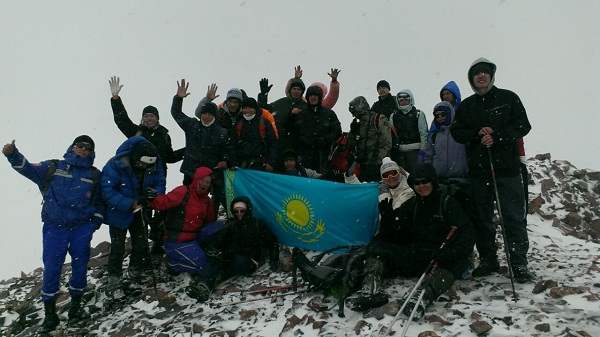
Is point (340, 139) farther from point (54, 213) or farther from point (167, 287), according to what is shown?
point (54, 213)

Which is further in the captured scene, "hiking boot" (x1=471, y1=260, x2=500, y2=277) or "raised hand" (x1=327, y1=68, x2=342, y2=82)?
"raised hand" (x1=327, y1=68, x2=342, y2=82)

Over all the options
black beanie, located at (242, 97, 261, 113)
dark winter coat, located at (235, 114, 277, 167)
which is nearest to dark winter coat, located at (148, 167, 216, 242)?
dark winter coat, located at (235, 114, 277, 167)

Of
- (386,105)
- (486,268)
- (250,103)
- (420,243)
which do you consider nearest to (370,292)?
(420,243)

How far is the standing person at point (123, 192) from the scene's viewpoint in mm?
7344

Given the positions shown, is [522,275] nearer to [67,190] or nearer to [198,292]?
[198,292]

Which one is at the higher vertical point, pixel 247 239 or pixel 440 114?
pixel 440 114

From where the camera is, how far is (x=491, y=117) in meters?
6.18

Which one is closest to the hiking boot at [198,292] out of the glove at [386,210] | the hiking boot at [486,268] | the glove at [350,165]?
the glove at [386,210]

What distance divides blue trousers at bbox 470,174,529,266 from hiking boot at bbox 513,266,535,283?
84mm

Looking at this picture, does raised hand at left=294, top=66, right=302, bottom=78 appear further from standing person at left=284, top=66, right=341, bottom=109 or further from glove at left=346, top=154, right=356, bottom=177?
glove at left=346, top=154, right=356, bottom=177

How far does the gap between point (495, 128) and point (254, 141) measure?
505 cm

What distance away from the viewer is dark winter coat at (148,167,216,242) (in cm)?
790

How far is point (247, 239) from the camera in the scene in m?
7.78

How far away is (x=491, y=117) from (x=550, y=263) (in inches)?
119
